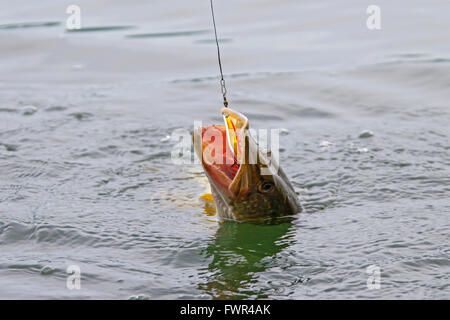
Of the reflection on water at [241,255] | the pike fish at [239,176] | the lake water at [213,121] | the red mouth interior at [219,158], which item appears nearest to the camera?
the reflection on water at [241,255]

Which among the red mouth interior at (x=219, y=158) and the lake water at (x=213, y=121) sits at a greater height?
the red mouth interior at (x=219, y=158)

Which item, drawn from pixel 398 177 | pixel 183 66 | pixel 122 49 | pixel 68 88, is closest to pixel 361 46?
pixel 183 66

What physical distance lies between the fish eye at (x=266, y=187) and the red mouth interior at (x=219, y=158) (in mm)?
191

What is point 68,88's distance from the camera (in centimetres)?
923

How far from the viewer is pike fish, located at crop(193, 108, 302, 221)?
4.80m

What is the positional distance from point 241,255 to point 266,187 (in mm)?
464

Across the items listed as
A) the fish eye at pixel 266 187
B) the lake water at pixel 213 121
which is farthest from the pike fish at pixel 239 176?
the lake water at pixel 213 121

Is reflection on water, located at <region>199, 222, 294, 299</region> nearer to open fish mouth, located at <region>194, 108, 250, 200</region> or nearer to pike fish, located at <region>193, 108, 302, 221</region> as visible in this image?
pike fish, located at <region>193, 108, 302, 221</region>

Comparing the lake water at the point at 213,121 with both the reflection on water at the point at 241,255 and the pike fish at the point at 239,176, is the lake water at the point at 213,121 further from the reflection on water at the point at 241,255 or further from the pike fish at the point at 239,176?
the pike fish at the point at 239,176

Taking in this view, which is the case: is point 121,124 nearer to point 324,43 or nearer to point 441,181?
point 441,181

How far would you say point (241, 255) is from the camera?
504 cm

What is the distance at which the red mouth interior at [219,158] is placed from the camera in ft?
16.1

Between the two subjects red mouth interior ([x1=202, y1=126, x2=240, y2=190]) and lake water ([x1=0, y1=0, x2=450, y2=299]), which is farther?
red mouth interior ([x1=202, y1=126, x2=240, y2=190])

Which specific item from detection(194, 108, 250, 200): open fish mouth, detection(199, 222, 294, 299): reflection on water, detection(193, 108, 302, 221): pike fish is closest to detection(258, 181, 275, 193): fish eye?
detection(193, 108, 302, 221): pike fish
